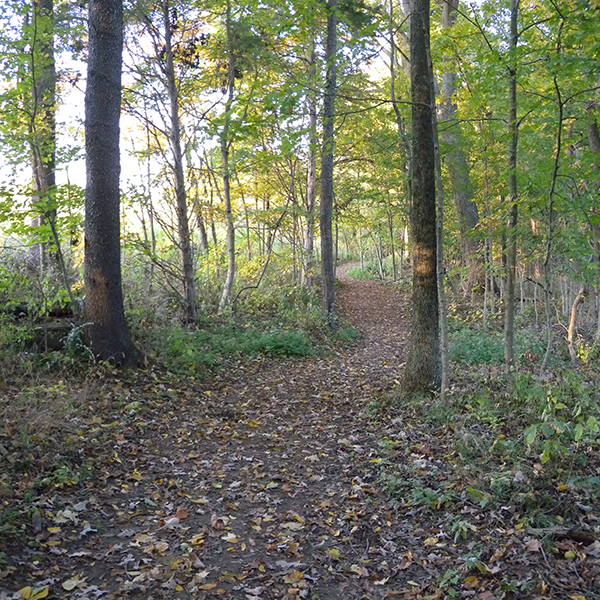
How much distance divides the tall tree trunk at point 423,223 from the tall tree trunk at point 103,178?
4.54 m

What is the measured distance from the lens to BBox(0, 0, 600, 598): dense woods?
6.36m

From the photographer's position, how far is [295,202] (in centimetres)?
1530

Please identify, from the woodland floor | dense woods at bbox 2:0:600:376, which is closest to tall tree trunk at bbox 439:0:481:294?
dense woods at bbox 2:0:600:376

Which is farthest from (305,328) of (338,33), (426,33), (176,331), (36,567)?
(36,567)

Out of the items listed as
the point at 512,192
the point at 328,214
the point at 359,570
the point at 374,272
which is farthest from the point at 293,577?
the point at 374,272

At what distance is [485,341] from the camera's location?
11023 mm

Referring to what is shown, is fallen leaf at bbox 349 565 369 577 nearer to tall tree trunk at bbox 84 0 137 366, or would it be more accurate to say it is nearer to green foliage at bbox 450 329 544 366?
tall tree trunk at bbox 84 0 137 366

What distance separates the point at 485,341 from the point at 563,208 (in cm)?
361

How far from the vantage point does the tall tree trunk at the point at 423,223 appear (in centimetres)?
662

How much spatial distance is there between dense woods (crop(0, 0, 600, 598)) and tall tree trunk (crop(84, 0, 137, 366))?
3cm

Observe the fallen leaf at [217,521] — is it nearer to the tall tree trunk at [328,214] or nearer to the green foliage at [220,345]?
the green foliage at [220,345]

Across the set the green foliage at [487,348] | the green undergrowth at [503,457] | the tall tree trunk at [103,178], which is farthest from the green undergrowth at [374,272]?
the green undergrowth at [503,457]

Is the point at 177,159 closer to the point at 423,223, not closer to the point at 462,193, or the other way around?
the point at 423,223

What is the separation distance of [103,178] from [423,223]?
16.2ft
